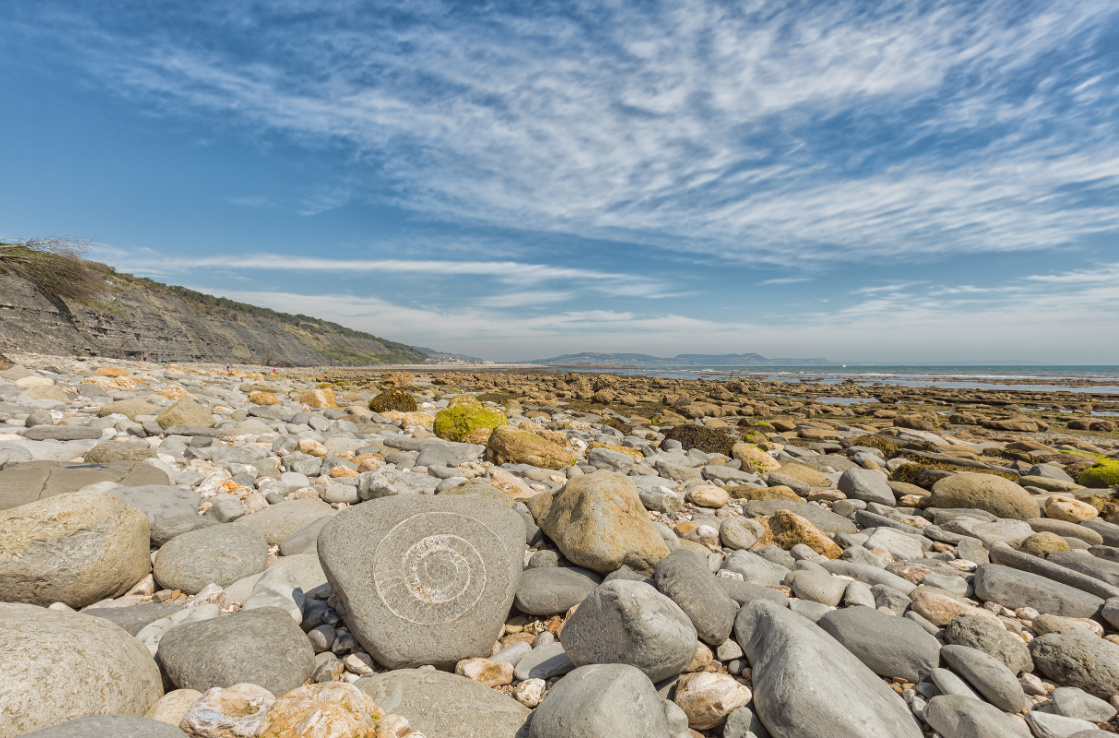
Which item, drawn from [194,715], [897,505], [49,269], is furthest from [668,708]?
[49,269]

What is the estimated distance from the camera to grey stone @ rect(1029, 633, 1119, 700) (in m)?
3.09

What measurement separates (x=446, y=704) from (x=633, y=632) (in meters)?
1.14

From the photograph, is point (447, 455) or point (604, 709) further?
point (447, 455)

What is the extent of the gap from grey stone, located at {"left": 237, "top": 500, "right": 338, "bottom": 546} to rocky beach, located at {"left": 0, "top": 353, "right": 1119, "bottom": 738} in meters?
0.03

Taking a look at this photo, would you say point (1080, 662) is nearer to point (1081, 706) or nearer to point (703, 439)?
point (1081, 706)

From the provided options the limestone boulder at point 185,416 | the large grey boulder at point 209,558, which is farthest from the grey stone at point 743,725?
the limestone boulder at point 185,416

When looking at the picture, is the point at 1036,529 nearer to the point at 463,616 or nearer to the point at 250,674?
the point at 463,616

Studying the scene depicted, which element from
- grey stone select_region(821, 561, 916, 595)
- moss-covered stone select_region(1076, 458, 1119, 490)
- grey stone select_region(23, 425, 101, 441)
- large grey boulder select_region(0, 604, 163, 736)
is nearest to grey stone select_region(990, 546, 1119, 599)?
grey stone select_region(821, 561, 916, 595)

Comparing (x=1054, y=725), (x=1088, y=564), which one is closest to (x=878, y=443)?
(x=1088, y=564)

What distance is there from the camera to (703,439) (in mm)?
12203

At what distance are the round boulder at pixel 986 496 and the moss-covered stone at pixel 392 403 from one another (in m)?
Answer: 12.2

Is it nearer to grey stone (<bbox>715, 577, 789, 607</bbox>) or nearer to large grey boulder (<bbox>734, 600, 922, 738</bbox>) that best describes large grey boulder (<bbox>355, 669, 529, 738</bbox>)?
large grey boulder (<bbox>734, 600, 922, 738</bbox>)

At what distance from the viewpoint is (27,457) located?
540 centimetres

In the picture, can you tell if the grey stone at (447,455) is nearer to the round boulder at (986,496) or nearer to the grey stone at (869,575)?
the grey stone at (869,575)
